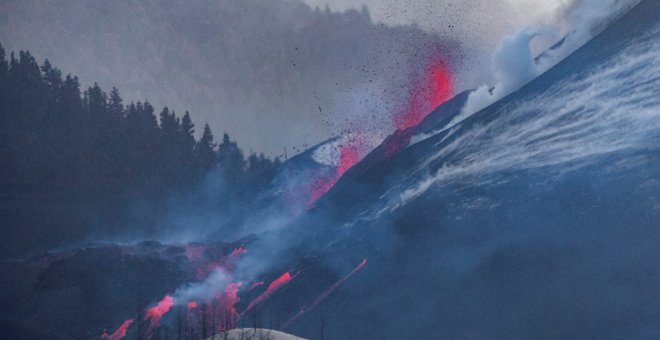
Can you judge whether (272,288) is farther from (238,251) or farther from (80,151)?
(80,151)

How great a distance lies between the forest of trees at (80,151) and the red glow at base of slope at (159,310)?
96.3 feet

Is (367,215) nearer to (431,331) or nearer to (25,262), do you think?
(431,331)

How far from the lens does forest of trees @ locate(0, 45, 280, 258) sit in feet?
310

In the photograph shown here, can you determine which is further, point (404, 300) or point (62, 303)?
point (62, 303)

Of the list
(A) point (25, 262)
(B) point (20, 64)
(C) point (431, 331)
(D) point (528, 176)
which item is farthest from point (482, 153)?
(B) point (20, 64)

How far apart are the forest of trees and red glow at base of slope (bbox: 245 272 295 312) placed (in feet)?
129

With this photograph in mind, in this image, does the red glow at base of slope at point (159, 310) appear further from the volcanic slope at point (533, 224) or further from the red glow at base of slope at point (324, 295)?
the red glow at base of slope at point (324, 295)

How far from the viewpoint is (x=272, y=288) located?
6756cm

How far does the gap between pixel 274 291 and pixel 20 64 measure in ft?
215

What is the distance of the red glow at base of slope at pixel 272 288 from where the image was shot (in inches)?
2586

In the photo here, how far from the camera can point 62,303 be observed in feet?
225

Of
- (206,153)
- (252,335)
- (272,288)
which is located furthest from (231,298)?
→ (206,153)

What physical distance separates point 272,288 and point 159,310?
12.0 meters

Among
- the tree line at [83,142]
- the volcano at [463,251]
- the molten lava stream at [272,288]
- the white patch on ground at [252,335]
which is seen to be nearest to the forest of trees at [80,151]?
the tree line at [83,142]
